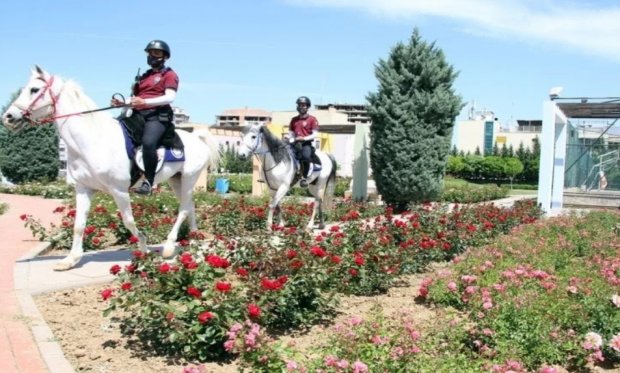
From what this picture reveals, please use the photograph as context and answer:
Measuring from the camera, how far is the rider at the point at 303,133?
12.1 metres

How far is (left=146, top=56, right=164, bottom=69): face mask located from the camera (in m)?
8.24

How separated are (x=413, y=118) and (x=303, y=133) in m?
6.01

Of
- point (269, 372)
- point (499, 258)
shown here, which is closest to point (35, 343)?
point (269, 372)

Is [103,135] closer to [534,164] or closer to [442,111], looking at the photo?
[442,111]

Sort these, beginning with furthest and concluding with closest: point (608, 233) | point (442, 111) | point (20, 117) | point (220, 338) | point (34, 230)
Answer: point (442, 111) < point (608, 233) < point (34, 230) < point (20, 117) < point (220, 338)

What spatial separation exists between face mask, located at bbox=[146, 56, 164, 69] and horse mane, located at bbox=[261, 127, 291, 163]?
3.20 meters

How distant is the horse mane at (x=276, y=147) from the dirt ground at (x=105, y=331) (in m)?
4.58

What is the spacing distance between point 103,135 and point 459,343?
515 cm

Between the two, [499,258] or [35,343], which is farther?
[499,258]

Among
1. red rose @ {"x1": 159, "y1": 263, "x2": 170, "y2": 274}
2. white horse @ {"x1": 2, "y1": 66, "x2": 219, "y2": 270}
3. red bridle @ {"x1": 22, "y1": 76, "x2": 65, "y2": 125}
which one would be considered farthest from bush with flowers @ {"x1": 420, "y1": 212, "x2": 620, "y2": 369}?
red bridle @ {"x1": 22, "y1": 76, "x2": 65, "y2": 125}

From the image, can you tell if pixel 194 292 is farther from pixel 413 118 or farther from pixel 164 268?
pixel 413 118

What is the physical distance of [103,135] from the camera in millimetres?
7738

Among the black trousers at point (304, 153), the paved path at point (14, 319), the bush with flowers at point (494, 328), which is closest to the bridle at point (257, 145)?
the black trousers at point (304, 153)

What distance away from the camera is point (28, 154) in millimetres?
26812
